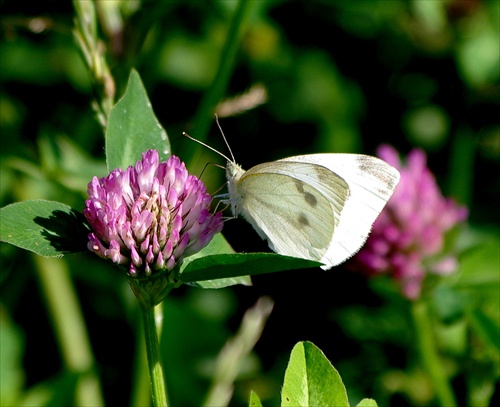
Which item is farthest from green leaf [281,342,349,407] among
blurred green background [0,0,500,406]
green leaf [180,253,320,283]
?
blurred green background [0,0,500,406]

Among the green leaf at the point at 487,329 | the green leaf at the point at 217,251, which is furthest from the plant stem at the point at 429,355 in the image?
the green leaf at the point at 217,251

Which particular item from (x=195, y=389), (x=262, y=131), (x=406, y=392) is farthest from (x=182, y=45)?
(x=406, y=392)

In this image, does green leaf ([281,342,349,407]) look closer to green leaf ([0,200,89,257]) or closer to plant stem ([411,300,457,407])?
green leaf ([0,200,89,257])

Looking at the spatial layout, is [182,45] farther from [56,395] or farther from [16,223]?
[16,223]

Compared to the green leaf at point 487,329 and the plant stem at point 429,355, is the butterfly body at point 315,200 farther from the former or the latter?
the plant stem at point 429,355

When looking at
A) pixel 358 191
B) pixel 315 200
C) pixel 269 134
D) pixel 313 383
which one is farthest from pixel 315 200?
pixel 269 134

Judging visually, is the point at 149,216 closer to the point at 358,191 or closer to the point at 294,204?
the point at 294,204
